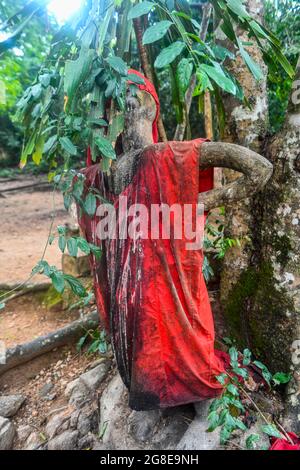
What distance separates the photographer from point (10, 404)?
91.0 inches

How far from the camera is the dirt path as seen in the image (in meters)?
4.18

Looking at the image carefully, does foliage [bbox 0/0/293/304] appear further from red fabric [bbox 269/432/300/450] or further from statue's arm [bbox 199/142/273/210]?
red fabric [bbox 269/432/300/450]

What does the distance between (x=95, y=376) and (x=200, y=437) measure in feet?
3.09

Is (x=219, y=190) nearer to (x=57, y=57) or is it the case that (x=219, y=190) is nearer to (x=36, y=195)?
(x=57, y=57)

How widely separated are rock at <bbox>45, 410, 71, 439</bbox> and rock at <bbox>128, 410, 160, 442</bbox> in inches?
19.4

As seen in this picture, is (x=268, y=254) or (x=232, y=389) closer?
(x=232, y=389)

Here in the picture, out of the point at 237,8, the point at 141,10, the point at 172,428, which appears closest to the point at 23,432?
the point at 172,428

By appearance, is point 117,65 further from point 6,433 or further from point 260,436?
point 6,433

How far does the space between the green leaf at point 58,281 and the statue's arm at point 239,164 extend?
30.1 inches

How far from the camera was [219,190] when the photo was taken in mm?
1516

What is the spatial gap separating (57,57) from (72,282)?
3.85 feet

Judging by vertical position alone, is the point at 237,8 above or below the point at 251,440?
above

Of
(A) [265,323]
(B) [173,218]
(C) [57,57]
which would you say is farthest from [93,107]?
(A) [265,323]

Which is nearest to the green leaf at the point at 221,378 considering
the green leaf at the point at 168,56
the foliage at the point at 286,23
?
the green leaf at the point at 168,56
